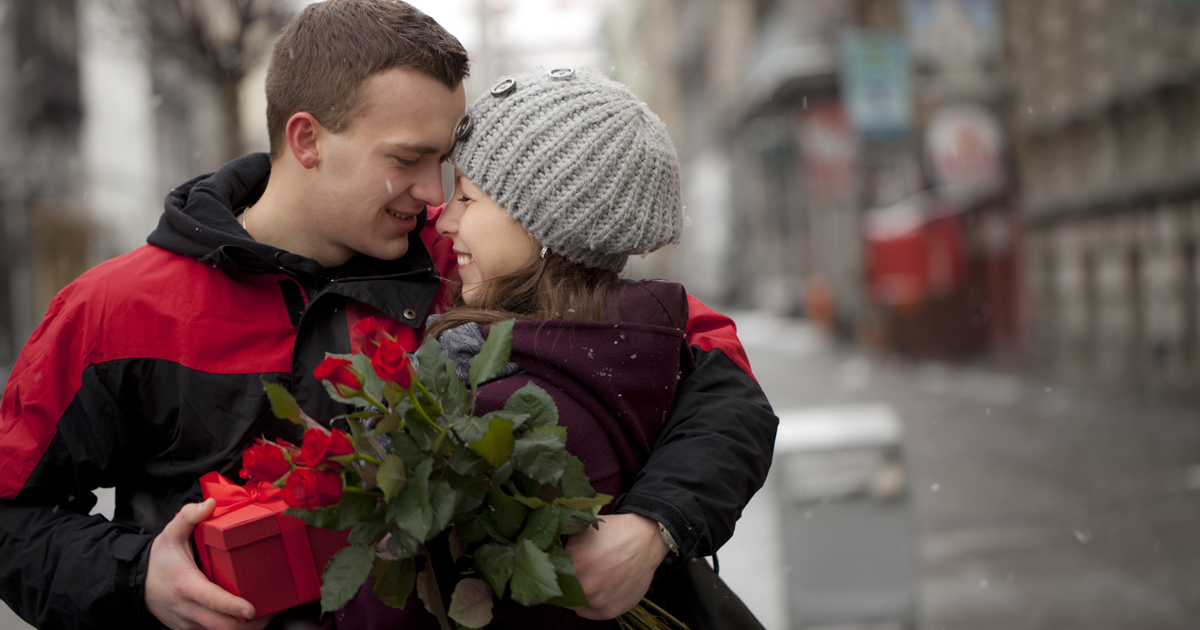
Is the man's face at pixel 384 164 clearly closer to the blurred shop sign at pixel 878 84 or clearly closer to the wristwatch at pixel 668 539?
the wristwatch at pixel 668 539

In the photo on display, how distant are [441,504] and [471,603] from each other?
191mm

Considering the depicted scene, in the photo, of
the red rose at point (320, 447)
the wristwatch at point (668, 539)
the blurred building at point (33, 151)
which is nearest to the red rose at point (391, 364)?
the red rose at point (320, 447)

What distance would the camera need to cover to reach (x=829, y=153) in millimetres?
20797

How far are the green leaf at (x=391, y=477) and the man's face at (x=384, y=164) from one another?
77 centimetres

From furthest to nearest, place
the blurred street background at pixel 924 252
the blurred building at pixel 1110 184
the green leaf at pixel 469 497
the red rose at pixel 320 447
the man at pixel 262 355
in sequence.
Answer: the blurred building at pixel 1110 184, the blurred street background at pixel 924 252, the man at pixel 262 355, the green leaf at pixel 469 497, the red rose at pixel 320 447

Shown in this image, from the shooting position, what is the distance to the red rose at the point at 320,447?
4.21 feet

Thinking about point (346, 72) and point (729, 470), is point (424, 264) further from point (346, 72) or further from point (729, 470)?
point (729, 470)

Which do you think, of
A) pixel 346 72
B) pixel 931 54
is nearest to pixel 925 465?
pixel 931 54

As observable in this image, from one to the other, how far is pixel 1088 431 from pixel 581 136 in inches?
339

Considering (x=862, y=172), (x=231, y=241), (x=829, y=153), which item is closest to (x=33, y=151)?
(x=829, y=153)

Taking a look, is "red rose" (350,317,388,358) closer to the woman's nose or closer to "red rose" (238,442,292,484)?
"red rose" (238,442,292,484)

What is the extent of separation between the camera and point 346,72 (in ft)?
6.34

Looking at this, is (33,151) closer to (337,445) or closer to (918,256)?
(918,256)

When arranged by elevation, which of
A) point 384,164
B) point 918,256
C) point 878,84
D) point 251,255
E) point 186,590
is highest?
point 384,164
